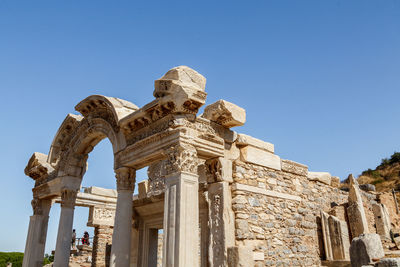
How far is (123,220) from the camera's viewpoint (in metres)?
7.59

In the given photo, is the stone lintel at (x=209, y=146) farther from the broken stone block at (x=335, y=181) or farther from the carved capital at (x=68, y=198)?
the carved capital at (x=68, y=198)

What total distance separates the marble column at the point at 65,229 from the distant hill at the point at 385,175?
30.7 meters

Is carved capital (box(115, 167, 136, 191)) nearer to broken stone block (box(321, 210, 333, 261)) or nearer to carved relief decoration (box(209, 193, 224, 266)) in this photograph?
carved relief decoration (box(209, 193, 224, 266))

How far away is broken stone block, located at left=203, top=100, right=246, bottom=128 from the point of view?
23.9 feet

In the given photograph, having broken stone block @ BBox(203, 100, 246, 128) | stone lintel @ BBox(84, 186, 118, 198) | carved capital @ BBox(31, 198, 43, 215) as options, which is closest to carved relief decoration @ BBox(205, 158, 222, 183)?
broken stone block @ BBox(203, 100, 246, 128)

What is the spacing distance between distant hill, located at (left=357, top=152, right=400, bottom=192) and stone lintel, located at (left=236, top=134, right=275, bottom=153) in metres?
28.9

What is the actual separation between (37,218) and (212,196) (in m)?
7.53

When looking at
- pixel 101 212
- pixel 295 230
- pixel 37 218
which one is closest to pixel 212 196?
pixel 295 230

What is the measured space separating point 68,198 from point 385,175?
118 ft

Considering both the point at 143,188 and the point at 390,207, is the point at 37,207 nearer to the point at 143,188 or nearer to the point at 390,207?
the point at 143,188

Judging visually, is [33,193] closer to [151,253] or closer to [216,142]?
[151,253]

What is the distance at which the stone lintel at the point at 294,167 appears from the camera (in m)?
8.61

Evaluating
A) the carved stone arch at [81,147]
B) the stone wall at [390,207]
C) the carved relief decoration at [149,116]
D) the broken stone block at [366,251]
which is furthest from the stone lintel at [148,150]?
the stone wall at [390,207]

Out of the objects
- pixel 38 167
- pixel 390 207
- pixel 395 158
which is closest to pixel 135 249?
pixel 38 167
